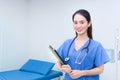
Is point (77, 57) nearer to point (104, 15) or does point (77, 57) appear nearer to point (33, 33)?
point (104, 15)

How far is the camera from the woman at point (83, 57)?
1490 millimetres

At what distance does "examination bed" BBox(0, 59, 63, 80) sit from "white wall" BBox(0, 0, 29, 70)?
36cm

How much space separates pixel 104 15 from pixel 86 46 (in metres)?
0.95

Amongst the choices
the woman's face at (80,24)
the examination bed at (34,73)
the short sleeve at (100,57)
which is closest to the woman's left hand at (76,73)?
the short sleeve at (100,57)

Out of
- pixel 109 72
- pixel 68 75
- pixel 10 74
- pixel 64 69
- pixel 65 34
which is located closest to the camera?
pixel 64 69

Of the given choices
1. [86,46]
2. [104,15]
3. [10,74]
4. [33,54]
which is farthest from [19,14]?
[86,46]

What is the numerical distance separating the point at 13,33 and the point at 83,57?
1.80 m

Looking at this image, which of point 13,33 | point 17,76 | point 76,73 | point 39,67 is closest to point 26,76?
point 17,76

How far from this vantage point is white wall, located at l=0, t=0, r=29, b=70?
2922 millimetres

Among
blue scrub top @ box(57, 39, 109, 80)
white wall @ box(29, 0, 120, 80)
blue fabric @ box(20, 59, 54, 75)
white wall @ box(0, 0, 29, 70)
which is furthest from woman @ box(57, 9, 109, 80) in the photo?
white wall @ box(0, 0, 29, 70)

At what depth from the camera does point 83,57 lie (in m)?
1.51

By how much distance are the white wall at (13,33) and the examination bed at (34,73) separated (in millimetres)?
359

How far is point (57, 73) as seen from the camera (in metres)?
2.59

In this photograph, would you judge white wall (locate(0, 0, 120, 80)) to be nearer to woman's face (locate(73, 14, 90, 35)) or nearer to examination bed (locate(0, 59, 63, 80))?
examination bed (locate(0, 59, 63, 80))
